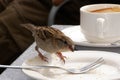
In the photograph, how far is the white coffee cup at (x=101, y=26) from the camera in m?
0.72

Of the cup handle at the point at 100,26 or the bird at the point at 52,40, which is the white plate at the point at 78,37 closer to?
the cup handle at the point at 100,26

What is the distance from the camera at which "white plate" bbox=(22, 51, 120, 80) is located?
0.54m

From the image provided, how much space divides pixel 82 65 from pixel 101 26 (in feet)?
0.46

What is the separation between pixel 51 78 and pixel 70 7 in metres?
0.95

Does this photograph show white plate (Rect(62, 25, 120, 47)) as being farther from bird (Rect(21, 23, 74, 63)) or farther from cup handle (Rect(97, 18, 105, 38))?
bird (Rect(21, 23, 74, 63))

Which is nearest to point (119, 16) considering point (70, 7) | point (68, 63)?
point (68, 63)

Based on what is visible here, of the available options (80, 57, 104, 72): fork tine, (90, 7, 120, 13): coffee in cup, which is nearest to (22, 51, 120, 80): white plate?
(80, 57, 104, 72): fork tine

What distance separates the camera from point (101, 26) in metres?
0.72

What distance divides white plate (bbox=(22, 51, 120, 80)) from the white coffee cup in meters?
0.10

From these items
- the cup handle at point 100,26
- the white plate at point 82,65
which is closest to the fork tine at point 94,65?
the white plate at point 82,65

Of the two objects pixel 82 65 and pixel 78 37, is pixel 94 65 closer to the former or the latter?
pixel 82 65

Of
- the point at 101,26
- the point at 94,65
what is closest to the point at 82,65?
the point at 94,65

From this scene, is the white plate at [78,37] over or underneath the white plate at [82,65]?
underneath

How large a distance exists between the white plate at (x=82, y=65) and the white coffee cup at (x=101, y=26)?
10 cm
